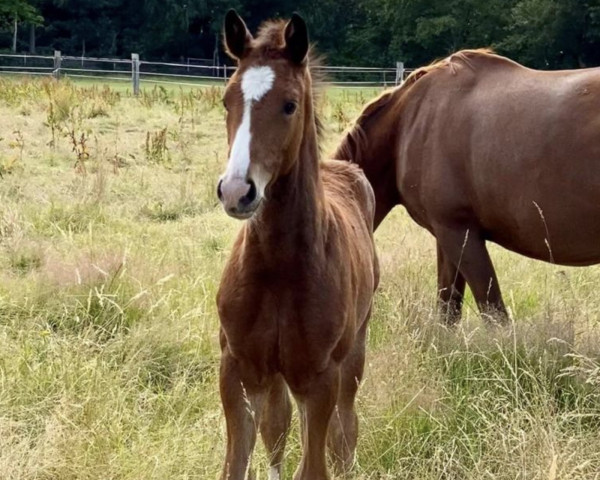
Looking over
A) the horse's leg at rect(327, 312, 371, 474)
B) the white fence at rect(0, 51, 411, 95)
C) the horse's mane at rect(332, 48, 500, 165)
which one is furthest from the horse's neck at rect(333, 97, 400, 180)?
the white fence at rect(0, 51, 411, 95)

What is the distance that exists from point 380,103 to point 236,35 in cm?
251

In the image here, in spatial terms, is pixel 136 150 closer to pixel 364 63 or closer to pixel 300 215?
pixel 300 215

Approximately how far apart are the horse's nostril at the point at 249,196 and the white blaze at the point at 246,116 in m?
0.03

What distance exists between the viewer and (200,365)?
3586 mm

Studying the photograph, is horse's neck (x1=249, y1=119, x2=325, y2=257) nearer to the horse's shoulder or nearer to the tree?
the horse's shoulder

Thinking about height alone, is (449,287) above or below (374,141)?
below

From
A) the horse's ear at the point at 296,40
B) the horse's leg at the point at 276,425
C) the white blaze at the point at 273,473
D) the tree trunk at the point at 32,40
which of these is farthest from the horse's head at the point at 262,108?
the tree trunk at the point at 32,40

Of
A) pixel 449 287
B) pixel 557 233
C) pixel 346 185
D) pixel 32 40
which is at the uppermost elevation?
pixel 32 40

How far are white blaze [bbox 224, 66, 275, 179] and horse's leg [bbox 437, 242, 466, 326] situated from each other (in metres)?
2.40

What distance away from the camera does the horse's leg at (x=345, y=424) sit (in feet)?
9.50

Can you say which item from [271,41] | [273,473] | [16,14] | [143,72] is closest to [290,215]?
[271,41]

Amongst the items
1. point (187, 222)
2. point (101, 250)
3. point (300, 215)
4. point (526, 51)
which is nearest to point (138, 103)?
point (187, 222)

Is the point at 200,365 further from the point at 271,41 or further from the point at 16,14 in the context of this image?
the point at 16,14

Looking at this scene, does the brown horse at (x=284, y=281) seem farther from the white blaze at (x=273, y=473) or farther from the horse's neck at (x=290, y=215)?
the white blaze at (x=273, y=473)
